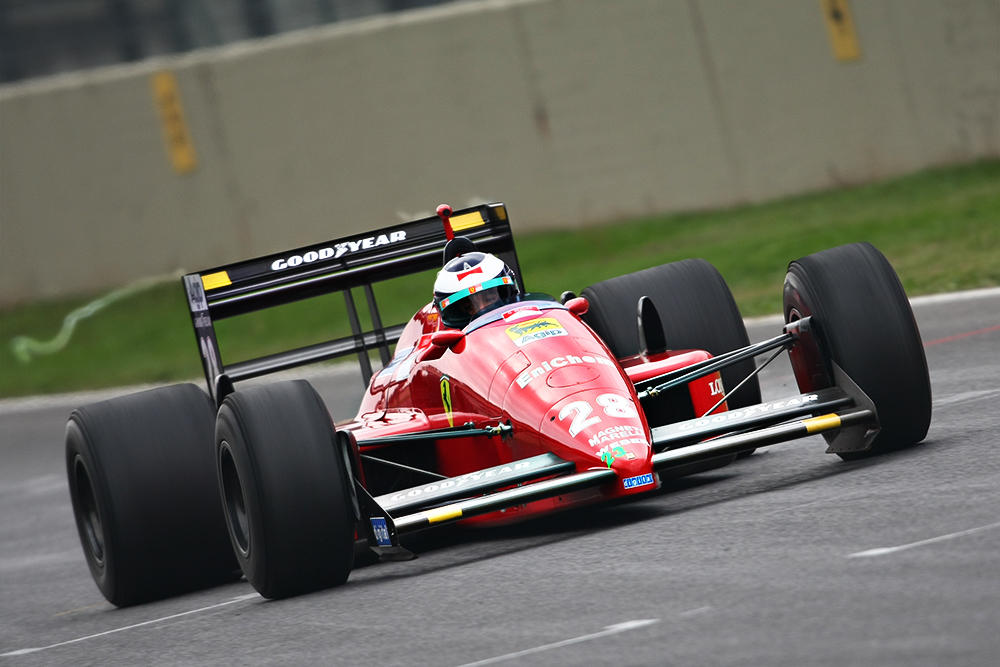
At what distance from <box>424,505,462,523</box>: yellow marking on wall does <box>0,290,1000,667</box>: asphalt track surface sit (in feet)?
0.88

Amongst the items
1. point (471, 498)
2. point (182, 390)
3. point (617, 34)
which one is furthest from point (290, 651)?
point (617, 34)

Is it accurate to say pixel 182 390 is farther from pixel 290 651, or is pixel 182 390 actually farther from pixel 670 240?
pixel 670 240

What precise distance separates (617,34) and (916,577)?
1875 centimetres

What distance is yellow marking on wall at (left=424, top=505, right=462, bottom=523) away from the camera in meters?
6.10

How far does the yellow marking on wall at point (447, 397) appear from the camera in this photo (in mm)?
7363

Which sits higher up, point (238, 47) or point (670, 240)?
point (238, 47)

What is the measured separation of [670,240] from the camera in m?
21.1

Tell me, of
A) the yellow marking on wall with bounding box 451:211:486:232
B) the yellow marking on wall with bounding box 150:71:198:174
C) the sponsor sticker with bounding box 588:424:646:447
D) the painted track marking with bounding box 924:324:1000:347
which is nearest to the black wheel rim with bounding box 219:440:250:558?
the sponsor sticker with bounding box 588:424:646:447

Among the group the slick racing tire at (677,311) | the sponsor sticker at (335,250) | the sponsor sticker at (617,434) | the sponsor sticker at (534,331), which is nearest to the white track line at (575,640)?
the sponsor sticker at (617,434)

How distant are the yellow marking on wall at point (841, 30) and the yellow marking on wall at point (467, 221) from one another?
13656 mm

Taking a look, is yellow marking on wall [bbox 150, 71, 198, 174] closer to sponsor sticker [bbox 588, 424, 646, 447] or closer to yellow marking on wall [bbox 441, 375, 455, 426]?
yellow marking on wall [bbox 441, 375, 455, 426]

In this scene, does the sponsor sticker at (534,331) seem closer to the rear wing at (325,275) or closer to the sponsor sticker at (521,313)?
the sponsor sticker at (521,313)

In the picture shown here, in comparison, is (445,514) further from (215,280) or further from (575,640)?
(215,280)

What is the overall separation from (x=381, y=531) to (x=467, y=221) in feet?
10.7
